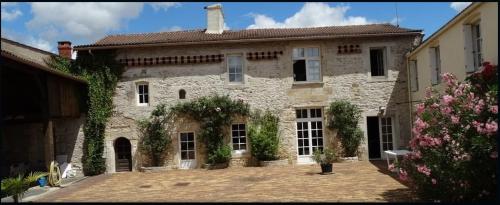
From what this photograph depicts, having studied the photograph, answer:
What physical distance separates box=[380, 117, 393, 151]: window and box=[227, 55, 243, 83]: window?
5602 mm

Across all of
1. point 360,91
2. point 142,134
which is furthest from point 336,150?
point 142,134

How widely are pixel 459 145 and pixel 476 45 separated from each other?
438cm

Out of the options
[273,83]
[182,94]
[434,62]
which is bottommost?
[182,94]

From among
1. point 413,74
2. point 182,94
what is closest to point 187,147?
point 182,94

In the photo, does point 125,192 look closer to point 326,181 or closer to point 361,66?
point 326,181

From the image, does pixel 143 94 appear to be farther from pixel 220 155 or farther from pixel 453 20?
pixel 453 20

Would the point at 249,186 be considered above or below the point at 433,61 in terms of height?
below

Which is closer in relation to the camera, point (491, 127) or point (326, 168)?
point (491, 127)

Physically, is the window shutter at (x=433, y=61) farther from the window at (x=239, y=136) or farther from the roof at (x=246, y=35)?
the window at (x=239, y=136)

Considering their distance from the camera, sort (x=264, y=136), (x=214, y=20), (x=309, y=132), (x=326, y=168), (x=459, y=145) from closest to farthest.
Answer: (x=459, y=145) < (x=326, y=168) < (x=264, y=136) < (x=309, y=132) < (x=214, y=20)

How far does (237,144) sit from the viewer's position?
16688 mm

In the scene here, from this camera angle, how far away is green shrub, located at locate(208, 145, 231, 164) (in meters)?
16.0

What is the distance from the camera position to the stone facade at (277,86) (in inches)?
650

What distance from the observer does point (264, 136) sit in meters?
15.9
